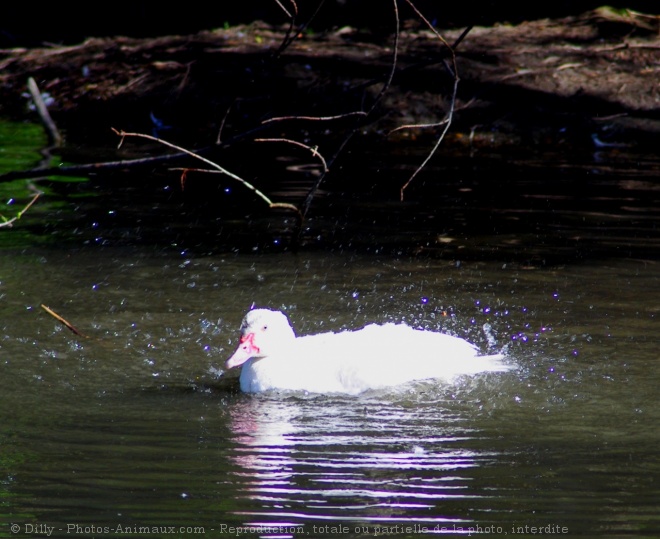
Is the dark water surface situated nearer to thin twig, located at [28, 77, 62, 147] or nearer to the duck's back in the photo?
the duck's back

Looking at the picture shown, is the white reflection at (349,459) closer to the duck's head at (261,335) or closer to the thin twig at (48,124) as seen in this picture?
the duck's head at (261,335)

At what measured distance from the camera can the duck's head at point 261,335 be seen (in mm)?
6164

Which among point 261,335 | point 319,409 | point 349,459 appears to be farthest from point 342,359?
point 349,459

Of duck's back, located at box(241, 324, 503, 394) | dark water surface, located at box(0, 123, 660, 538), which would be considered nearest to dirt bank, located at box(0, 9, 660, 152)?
dark water surface, located at box(0, 123, 660, 538)

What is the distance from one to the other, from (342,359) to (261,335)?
49 centimetres

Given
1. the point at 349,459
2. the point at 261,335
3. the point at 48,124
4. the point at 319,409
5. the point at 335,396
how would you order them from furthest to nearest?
the point at 48,124, the point at 261,335, the point at 335,396, the point at 319,409, the point at 349,459

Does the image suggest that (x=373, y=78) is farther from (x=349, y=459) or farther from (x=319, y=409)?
(x=349, y=459)

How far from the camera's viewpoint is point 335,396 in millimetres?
5988

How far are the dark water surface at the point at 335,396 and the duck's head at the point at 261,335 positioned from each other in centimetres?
26

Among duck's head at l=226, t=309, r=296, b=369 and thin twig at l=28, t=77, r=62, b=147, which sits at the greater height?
duck's head at l=226, t=309, r=296, b=369

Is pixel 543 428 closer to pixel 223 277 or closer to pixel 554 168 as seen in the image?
pixel 223 277

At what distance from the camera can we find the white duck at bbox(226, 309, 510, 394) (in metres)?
6.03

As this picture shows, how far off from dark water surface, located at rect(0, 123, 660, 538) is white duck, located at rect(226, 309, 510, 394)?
9cm

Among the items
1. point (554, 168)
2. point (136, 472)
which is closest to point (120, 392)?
point (136, 472)
